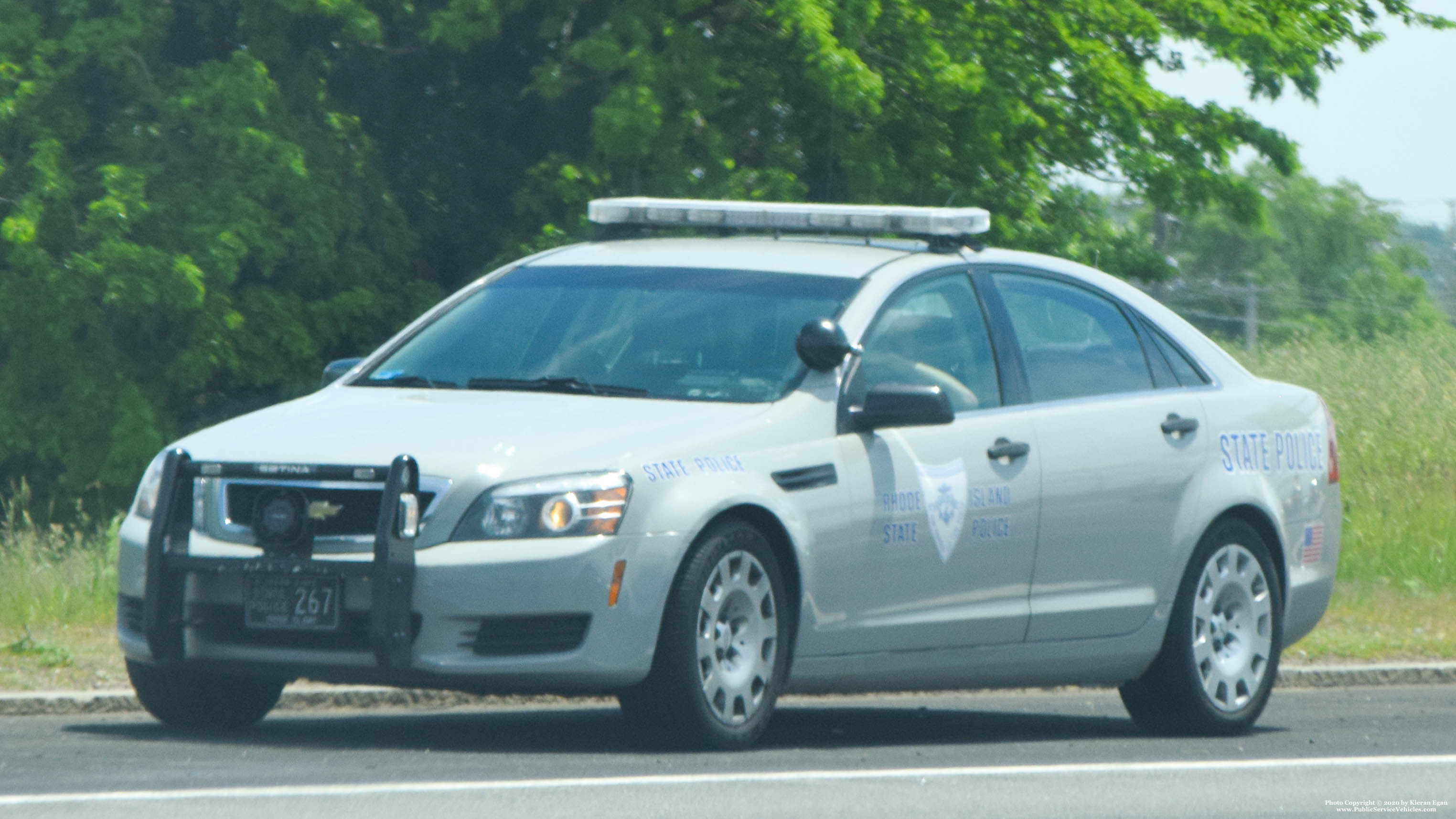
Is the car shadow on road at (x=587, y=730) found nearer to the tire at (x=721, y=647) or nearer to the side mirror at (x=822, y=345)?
the tire at (x=721, y=647)

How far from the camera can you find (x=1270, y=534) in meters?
9.15

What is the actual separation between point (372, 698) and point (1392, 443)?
12.8 meters

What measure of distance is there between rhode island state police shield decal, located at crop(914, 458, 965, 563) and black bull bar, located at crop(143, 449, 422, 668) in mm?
1824

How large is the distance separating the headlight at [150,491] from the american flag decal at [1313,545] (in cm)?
445

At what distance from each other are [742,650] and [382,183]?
43.0ft

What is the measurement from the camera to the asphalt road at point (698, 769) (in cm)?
605

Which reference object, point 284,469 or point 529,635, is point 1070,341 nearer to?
point 529,635

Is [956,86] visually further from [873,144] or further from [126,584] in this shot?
[126,584]

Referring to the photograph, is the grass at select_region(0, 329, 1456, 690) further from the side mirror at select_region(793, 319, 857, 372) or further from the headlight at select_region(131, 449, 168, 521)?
the side mirror at select_region(793, 319, 857, 372)

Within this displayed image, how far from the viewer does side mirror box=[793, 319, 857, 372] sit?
751 centimetres

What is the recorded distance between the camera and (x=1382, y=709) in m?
9.85

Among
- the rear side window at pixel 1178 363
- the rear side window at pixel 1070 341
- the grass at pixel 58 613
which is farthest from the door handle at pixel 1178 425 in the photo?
the grass at pixel 58 613

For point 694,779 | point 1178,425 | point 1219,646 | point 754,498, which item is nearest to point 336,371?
point 754,498

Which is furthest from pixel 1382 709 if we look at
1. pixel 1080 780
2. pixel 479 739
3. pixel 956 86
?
pixel 956 86
